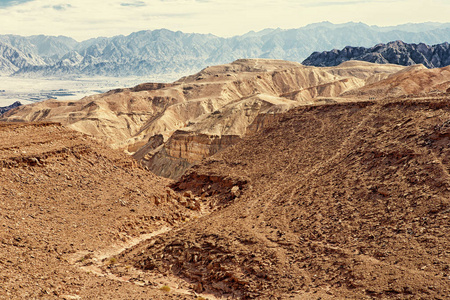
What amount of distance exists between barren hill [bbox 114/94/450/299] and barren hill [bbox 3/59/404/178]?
2383cm

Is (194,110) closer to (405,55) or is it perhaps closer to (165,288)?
(165,288)

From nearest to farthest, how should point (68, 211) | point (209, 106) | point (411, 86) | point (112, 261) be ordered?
point (112, 261), point (68, 211), point (411, 86), point (209, 106)

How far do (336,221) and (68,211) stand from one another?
11.9 meters

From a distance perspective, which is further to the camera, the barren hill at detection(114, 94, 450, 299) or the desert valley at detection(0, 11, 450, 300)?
the desert valley at detection(0, 11, 450, 300)

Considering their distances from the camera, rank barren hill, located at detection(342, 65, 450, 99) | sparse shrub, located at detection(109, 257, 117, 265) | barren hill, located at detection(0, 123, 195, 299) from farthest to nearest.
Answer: barren hill, located at detection(342, 65, 450, 99) < sparse shrub, located at detection(109, 257, 117, 265) < barren hill, located at detection(0, 123, 195, 299)

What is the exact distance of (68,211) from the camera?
23.0 m

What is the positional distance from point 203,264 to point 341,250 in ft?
17.8

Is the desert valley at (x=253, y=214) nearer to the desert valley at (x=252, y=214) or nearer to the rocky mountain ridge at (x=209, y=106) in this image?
the desert valley at (x=252, y=214)

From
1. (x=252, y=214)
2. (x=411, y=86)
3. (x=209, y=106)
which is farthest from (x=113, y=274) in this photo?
(x=209, y=106)

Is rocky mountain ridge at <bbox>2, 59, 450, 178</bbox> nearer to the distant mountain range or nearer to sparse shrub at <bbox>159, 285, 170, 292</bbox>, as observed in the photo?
sparse shrub at <bbox>159, 285, 170, 292</bbox>

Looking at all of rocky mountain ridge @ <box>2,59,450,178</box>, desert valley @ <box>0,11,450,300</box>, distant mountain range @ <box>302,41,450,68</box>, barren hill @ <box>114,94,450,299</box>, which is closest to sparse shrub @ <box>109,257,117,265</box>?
desert valley @ <box>0,11,450,300</box>

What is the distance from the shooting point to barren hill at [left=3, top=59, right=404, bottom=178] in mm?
55594

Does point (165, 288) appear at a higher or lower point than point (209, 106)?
higher

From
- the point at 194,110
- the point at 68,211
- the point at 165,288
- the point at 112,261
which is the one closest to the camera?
the point at 165,288
